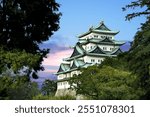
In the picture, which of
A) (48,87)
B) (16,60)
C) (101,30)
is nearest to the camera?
(16,60)

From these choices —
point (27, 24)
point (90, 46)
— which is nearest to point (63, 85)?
point (90, 46)

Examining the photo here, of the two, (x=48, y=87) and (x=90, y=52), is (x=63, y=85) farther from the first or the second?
(x=90, y=52)

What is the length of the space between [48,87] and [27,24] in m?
67.3

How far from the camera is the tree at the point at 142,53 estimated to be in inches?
439

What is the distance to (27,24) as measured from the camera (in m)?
16.7

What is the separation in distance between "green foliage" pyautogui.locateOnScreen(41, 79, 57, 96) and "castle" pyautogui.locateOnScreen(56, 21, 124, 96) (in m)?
3.45

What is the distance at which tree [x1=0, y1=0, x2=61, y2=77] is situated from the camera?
622 inches

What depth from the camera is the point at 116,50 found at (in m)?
68.3

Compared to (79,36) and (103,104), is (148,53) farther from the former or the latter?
(79,36)

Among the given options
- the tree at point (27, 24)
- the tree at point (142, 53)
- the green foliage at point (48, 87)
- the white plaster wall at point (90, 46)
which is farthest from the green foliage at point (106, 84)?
the green foliage at point (48, 87)

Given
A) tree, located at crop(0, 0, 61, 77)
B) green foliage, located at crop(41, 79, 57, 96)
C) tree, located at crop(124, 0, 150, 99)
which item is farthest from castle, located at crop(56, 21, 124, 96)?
tree, located at crop(124, 0, 150, 99)

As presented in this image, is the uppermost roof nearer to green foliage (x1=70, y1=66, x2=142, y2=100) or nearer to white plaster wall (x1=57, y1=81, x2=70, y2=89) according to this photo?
white plaster wall (x1=57, y1=81, x2=70, y2=89)

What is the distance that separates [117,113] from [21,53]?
886 cm

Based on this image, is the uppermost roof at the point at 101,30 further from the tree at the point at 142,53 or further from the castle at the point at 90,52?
the tree at the point at 142,53
